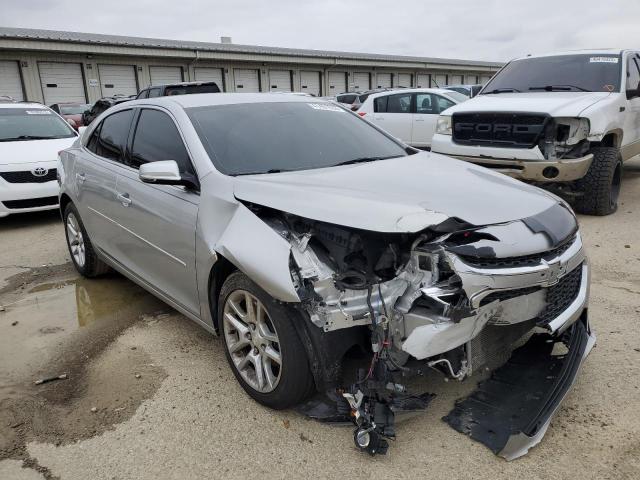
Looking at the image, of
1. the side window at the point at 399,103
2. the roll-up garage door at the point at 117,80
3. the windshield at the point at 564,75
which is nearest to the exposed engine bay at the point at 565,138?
the windshield at the point at 564,75

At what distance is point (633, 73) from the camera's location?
7164 millimetres

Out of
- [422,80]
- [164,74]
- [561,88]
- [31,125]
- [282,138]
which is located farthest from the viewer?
[422,80]

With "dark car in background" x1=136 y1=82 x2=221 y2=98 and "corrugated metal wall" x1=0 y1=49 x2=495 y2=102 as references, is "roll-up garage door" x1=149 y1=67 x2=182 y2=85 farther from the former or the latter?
"dark car in background" x1=136 y1=82 x2=221 y2=98

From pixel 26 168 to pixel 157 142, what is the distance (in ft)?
14.5

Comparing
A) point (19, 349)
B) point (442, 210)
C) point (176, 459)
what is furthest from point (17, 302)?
point (442, 210)

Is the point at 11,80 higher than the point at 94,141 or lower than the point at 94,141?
higher

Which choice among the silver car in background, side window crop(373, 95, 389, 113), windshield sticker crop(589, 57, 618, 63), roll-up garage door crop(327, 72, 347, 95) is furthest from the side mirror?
roll-up garage door crop(327, 72, 347, 95)

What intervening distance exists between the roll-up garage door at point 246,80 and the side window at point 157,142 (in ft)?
89.8

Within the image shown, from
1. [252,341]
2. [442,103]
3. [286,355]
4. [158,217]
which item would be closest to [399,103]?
[442,103]

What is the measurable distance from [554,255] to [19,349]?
3485 millimetres

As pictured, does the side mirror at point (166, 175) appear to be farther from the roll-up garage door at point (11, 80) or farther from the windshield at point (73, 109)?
the roll-up garage door at point (11, 80)

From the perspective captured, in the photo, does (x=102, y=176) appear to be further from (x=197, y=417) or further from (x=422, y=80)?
(x=422, y=80)

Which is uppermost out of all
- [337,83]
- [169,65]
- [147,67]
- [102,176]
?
[169,65]

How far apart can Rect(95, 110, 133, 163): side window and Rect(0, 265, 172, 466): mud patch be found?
1.22 m
